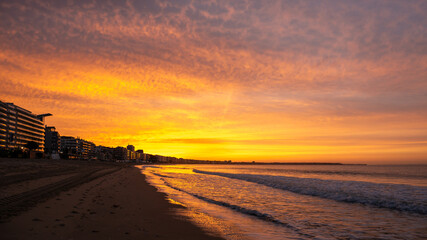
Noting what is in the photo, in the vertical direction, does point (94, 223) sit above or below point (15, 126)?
below

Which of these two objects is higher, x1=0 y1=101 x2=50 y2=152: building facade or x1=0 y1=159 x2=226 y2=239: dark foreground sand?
x1=0 y1=101 x2=50 y2=152: building facade

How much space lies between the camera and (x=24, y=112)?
184 metres

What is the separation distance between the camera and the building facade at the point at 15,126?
16062cm

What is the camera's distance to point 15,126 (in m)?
174

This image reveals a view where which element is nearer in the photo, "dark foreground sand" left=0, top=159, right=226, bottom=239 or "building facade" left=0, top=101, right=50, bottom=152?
"dark foreground sand" left=0, top=159, right=226, bottom=239

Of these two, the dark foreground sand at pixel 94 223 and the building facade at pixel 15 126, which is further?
the building facade at pixel 15 126

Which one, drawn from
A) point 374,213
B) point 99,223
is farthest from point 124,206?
point 374,213

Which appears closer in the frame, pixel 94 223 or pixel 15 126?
pixel 94 223

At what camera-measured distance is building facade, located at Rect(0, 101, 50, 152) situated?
160625 millimetres

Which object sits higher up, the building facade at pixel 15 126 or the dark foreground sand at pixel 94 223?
the building facade at pixel 15 126

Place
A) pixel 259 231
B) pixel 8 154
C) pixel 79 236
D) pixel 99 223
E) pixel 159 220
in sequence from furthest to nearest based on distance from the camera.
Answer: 1. pixel 8 154
2. pixel 159 220
3. pixel 259 231
4. pixel 99 223
5. pixel 79 236

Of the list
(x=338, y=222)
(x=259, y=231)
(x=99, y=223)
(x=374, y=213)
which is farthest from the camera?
(x=374, y=213)

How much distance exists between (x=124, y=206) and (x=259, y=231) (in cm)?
701

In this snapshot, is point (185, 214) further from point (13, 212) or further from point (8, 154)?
point (8, 154)
